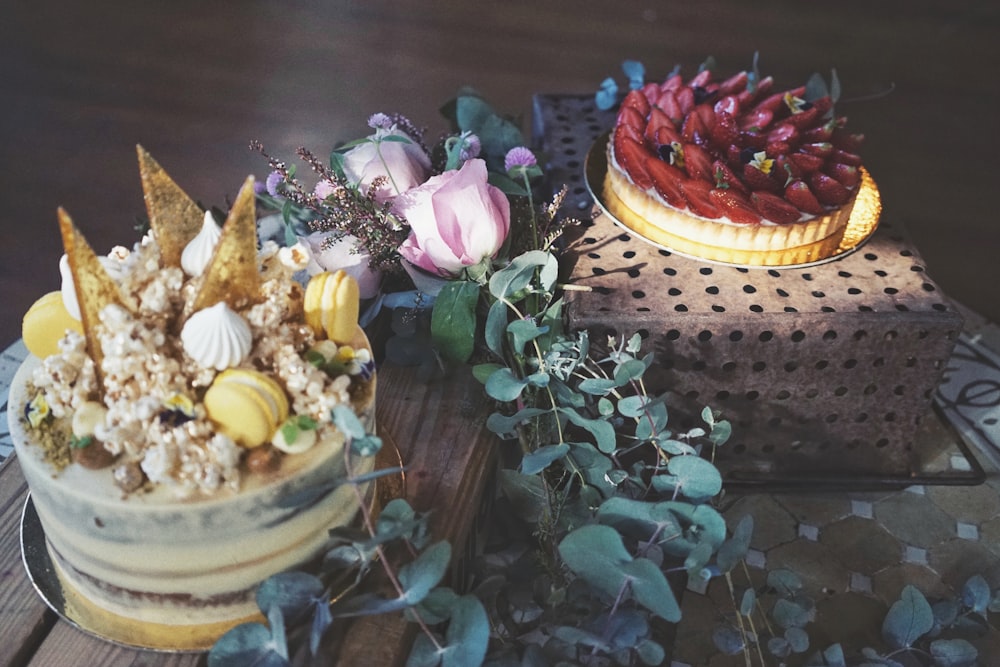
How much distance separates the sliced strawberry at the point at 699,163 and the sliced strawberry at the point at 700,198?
15 millimetres

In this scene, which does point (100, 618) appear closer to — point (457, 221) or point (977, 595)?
point (457, 221)

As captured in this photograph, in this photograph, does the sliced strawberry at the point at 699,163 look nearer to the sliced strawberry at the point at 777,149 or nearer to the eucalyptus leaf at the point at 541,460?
the sliced strawberry at the point at 777,149

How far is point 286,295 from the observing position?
2.47ft

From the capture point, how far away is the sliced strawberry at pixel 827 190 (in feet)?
3.65

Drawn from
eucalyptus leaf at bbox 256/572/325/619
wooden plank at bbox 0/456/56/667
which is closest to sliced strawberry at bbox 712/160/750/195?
eucalyptus leaf at bbox 256/572/325/619

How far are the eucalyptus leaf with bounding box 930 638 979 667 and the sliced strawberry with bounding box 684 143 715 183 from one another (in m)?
0.58

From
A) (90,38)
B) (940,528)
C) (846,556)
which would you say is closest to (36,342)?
(846,556)

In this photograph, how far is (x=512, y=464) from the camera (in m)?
1.14

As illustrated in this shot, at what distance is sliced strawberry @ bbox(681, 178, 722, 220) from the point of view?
1.08m

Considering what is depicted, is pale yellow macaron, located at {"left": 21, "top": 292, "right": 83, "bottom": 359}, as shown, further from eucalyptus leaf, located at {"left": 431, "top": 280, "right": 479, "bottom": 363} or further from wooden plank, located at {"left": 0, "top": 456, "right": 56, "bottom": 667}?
eucalyptus leaf, located at {"left": 431, "top": 280, "right": 479, "bottom": 363}

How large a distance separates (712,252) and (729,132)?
168 millimetres

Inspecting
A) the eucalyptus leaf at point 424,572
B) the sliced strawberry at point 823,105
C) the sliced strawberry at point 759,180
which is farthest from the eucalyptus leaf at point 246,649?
the sliced strawberry at point 823,105

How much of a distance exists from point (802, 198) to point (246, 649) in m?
0.80

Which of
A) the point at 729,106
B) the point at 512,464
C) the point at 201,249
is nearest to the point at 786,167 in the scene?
the point at 729,106
